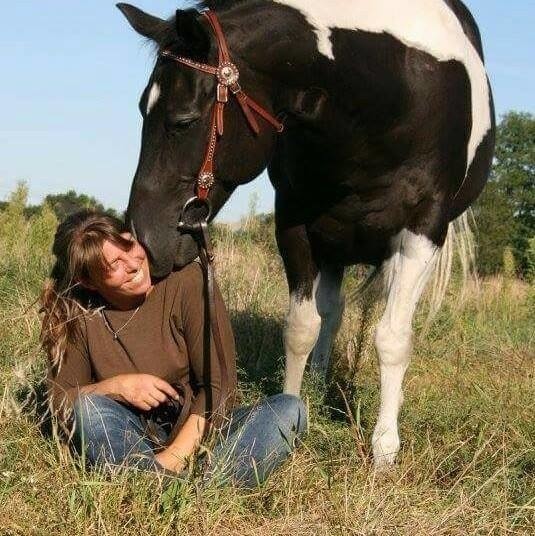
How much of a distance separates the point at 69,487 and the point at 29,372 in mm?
1506

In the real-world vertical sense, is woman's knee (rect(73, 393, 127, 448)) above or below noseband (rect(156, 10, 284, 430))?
below

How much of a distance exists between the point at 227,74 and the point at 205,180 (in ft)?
1.38

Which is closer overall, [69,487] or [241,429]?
[69,487]

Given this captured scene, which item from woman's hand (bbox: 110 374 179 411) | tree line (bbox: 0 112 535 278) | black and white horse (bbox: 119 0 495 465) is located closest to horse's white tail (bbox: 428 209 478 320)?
black and white horse (bbox: 119 0 495 465)

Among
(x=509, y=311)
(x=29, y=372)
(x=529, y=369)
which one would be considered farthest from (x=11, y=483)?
(x=509, y=311)

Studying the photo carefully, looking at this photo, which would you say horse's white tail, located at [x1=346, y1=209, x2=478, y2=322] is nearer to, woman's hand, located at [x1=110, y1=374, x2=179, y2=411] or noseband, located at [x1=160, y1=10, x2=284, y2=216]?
noseband, located at [x1=160, y1=10, x2=284, y2=216]

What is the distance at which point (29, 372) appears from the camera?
4543 mm

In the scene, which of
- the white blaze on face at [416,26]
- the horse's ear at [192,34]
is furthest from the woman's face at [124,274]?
the white blaze on face at [416,26]

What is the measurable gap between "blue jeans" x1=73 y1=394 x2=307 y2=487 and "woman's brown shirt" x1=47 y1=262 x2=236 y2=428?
6.2 inches

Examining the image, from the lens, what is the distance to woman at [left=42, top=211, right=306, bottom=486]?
3.48 metres

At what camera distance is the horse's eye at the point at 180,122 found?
357 cm

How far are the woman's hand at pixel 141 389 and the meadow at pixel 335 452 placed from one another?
1.06ft

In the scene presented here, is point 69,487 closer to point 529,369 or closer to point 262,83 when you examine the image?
point 262,83

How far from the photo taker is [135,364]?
12.2 feet
